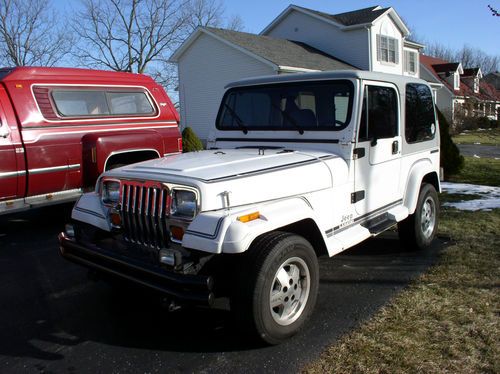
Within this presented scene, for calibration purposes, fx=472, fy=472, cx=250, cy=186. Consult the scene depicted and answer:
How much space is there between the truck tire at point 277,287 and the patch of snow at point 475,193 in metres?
5.18

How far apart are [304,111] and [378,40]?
2273 centimetres

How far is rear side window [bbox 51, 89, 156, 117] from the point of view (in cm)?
691

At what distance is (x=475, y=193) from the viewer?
9055mm

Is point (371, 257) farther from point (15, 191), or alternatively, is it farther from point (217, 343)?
Result: point (15, 191)

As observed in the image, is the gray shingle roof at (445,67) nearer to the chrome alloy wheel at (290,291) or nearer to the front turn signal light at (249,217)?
the chrome alloy wheel at (290,291)

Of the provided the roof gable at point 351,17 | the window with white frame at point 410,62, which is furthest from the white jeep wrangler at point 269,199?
the window with white frame at point 410,62

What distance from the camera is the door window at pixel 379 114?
432 cm

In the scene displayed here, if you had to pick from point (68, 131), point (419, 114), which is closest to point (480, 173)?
point (419, 114)

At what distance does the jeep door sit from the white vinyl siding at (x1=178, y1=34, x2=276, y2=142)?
16.5m

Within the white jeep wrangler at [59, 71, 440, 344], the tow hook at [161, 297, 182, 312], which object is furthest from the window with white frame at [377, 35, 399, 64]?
the tow hook at [161, 297, 182, 312]

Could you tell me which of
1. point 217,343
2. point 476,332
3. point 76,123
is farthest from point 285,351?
point 76,123

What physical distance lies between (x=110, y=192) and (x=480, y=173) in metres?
10.7

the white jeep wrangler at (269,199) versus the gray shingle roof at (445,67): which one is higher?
the gray shingle roof at (445,67)

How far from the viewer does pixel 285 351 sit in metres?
3.29
